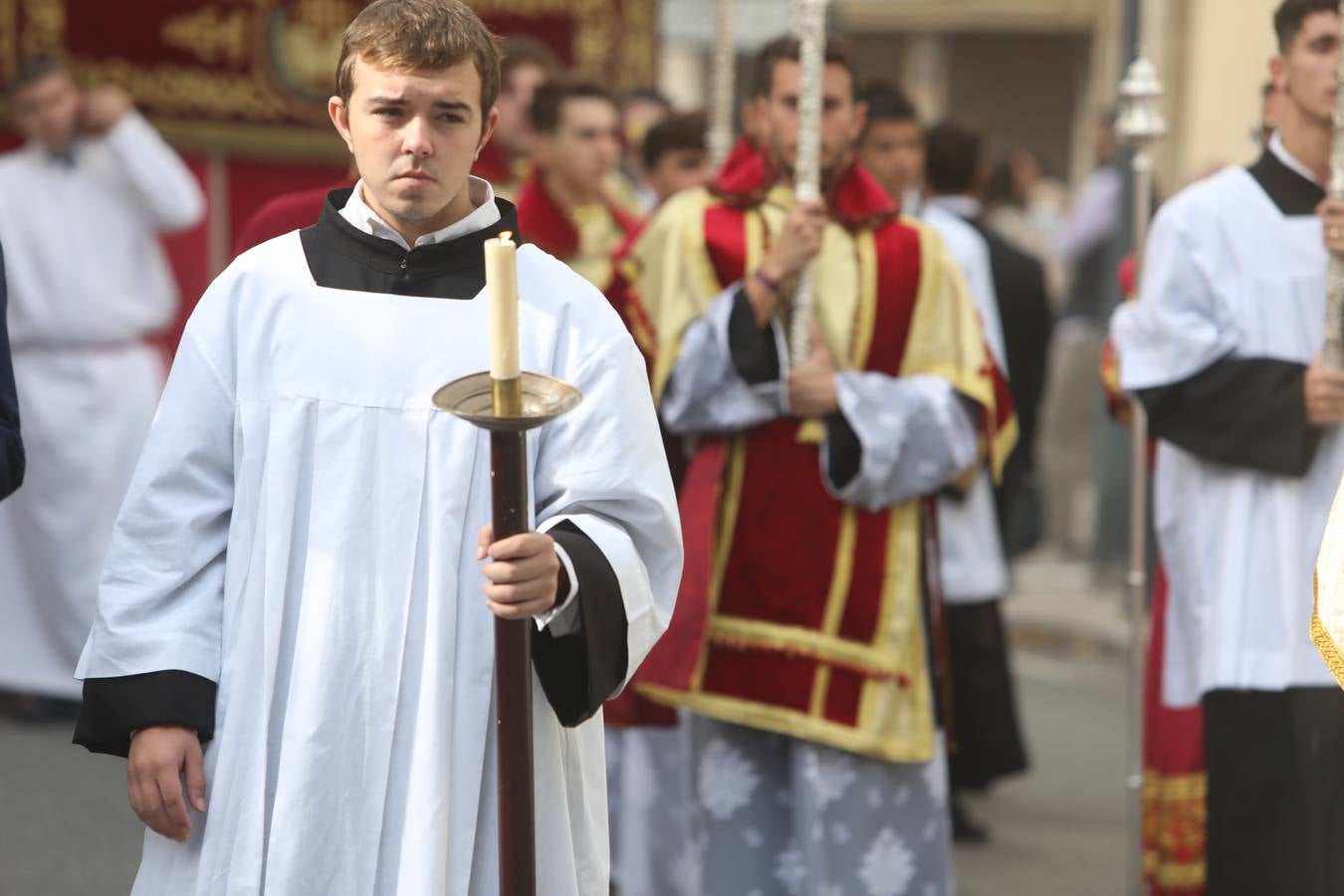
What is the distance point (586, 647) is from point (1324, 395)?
2214mm

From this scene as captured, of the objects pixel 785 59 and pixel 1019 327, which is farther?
pixel 1019 327

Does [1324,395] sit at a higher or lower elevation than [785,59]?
lower

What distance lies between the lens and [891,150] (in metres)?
6.66

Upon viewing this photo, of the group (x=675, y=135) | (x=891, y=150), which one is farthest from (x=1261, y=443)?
(x=675, y=135)

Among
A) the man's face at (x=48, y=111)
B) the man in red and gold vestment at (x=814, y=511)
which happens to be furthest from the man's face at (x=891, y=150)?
the man's face at (x=48, y=111)

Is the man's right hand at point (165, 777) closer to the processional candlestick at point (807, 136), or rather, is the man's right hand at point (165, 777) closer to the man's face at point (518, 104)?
the processional candlestick at point (807, 136)

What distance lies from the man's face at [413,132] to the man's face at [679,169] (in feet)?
13.3

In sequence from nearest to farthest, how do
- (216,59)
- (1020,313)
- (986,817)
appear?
1. (986,817)
2. (1020,313)
3. (216,59)

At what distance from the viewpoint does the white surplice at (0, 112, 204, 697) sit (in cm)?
764

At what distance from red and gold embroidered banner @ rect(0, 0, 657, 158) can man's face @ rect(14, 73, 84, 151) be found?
1086 millimetres

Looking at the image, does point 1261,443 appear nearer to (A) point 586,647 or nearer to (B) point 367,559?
(A) point 586,647

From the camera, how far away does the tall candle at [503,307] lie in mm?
2459

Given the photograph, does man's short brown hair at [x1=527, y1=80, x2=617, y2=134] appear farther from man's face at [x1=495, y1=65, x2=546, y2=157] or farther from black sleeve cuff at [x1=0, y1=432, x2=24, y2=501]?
black sleeve cuff at [x1=0, y1=432, x2=24, y2=501]

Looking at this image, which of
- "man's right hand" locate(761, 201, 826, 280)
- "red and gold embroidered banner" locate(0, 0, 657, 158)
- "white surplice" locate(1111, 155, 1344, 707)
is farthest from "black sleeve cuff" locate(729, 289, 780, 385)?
"red and gold embroidered banner" locate(0, 0, 657, 158)
